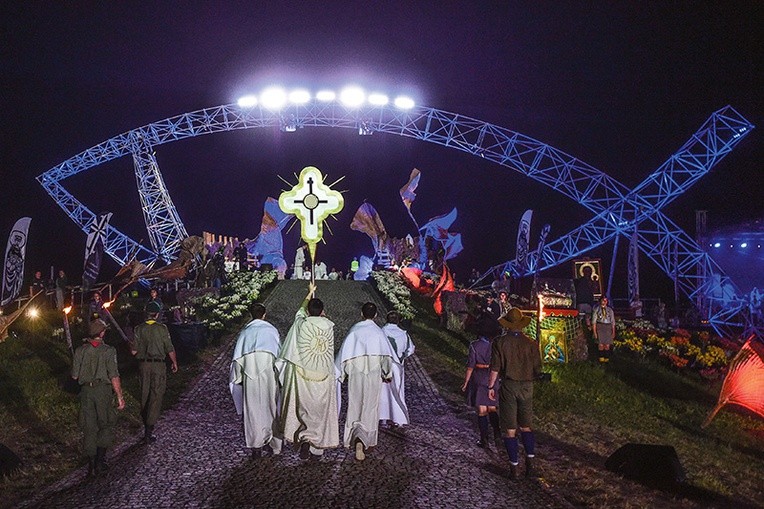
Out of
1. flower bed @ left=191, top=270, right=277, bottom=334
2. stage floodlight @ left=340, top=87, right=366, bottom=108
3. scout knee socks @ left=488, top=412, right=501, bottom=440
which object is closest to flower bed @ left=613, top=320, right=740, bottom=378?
scout knee socks @ left=488, top=412, right=501, bottom=440

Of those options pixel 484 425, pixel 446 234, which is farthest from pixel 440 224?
pixel 484 425

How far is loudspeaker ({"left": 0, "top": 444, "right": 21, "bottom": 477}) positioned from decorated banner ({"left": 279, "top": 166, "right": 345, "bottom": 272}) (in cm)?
438

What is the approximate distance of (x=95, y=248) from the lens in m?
15.1

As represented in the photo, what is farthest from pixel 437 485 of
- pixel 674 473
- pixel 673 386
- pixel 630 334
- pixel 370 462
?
pixel 630 334

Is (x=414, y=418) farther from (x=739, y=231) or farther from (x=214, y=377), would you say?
(x=739, y=231)

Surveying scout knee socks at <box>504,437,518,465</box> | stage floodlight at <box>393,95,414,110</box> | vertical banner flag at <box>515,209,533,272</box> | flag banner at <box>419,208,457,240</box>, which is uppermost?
stage floodlight at <box>393,95,414,110</box>

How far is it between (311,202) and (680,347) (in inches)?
427

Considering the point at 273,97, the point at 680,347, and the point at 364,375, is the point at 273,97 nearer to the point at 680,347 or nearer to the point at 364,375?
the point at 680,347

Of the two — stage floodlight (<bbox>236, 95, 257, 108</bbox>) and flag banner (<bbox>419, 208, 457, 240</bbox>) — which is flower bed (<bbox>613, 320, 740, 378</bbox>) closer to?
flag banner (<bbox>419, 208, 457, 240</bbox>)

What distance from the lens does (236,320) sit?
68.3 ft

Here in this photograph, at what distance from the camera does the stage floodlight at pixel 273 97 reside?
2950 cm

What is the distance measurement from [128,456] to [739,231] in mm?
29262

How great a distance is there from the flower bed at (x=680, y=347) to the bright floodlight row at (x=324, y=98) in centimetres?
1438

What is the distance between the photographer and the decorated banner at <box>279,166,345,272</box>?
32.0ft
